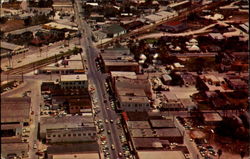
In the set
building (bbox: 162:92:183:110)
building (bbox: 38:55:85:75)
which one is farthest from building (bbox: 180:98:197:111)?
building (bbox: 38:55:85:75)

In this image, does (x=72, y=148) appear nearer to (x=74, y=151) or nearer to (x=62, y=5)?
(x=74, y=151)

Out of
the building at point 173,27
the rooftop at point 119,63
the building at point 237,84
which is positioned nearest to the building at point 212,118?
the building at point 237,84

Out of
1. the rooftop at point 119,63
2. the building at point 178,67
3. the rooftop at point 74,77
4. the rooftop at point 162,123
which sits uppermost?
the rooftop at point 74,77

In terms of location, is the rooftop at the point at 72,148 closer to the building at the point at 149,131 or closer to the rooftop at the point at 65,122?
the rooftop at the point at 65,122

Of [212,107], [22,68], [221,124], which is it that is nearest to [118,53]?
[22,68]

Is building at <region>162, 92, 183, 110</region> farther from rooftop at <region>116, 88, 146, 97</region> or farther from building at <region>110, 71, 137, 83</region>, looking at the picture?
building at <region>110, 71, 137, 83</region>

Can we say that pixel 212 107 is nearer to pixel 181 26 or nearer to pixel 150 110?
pixel 150 110
